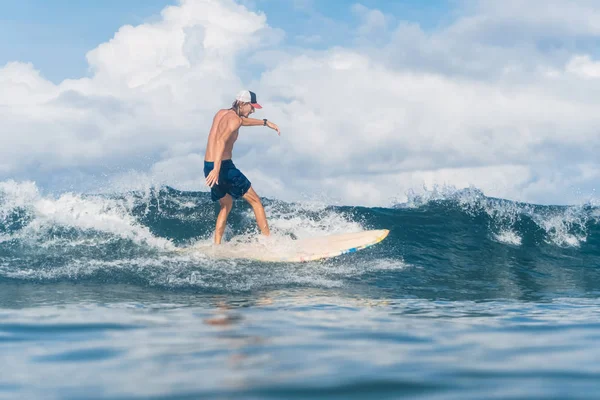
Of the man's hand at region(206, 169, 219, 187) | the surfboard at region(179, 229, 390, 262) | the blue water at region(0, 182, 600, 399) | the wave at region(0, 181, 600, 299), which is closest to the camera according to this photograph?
the blue water at region(0, 182, 600, 399)

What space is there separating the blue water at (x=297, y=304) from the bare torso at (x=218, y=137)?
142 cm

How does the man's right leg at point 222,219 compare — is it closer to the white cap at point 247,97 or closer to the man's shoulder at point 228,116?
the man's shoulder at point 228,116

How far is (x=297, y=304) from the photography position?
16.0ft

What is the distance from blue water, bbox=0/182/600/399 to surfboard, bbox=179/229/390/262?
239mm

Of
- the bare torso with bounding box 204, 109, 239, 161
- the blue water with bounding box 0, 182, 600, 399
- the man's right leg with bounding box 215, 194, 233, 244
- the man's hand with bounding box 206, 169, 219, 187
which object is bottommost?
the blue water with bounding box 0, 182, 600, 399

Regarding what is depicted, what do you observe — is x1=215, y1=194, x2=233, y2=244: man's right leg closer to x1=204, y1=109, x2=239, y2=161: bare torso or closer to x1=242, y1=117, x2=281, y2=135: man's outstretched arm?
x1=204, y1=109, x2=239, y2=161: bare torso

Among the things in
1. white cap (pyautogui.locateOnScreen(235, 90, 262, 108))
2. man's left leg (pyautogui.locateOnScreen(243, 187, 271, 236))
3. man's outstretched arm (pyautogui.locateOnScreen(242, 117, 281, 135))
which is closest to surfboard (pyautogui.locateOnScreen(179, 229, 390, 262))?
man's left leg (pyautogui.locateOnScreen(243, 187, 271, 236))

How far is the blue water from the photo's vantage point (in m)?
2.20

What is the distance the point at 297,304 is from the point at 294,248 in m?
3.42

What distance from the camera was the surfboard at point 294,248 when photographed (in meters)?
7.96

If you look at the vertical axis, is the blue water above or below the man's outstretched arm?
below

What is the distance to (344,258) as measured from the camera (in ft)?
27.2

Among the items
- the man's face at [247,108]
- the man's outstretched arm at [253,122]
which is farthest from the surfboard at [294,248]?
the man's face at [247,108]

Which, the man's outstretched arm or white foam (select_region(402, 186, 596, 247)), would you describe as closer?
the man's outstretched arm
